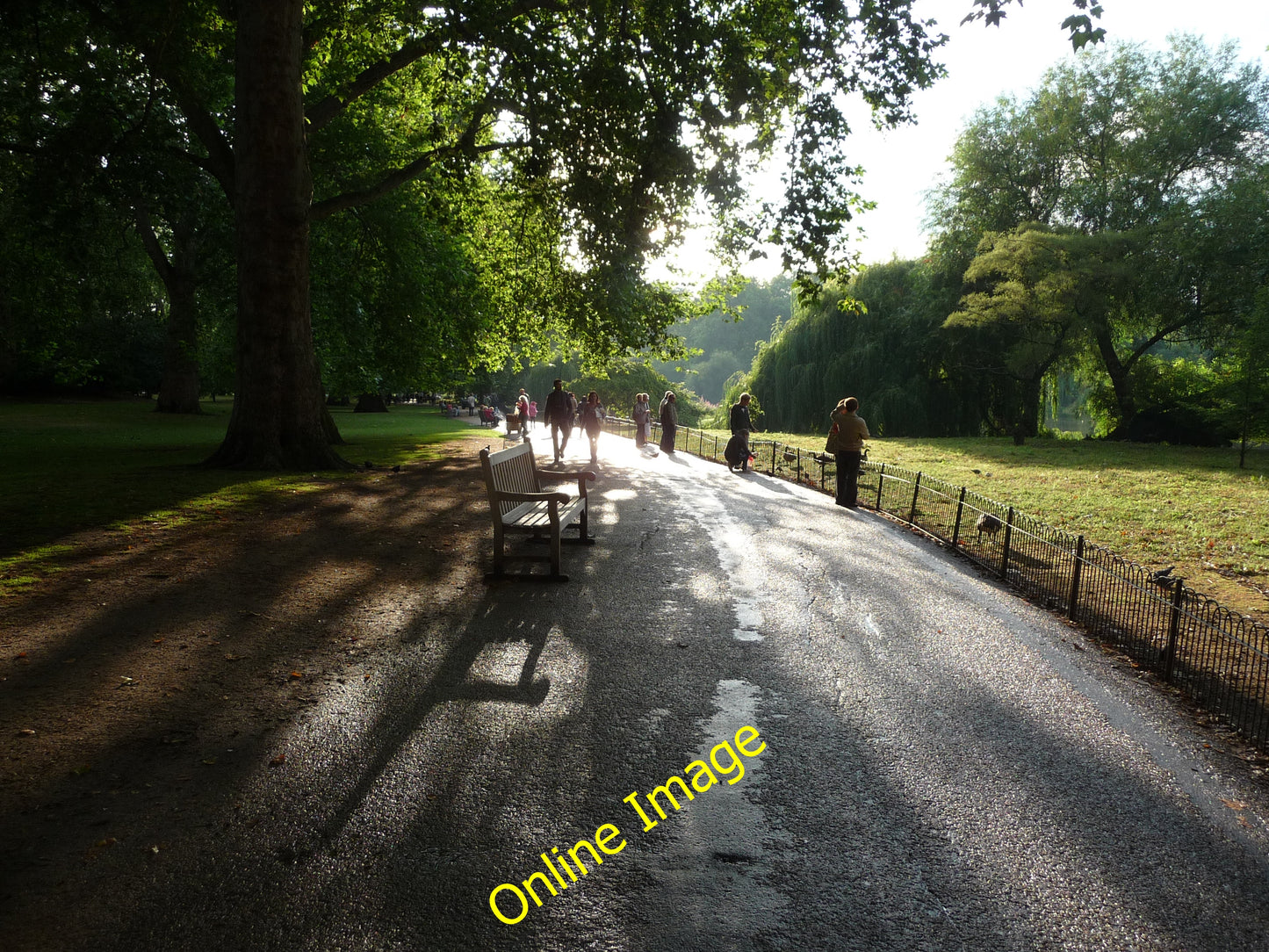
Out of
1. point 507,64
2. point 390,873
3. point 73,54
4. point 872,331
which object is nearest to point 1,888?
point 390,873

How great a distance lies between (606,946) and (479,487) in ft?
38.0

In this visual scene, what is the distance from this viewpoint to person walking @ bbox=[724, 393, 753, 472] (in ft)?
59.2

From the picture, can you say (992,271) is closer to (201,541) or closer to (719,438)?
(719,438)

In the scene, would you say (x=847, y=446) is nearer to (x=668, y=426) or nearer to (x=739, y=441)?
(x=739, y=441)

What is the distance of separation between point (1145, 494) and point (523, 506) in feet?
45.4

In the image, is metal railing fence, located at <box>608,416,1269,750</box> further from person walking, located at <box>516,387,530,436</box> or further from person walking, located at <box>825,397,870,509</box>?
person walking, located at <box>516,387,530,436</box>

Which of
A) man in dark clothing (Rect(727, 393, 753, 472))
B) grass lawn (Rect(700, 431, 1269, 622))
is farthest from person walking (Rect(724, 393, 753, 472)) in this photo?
grass lawn (Rect(700, 431, 1269, 622))

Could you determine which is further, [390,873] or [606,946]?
[390,873]

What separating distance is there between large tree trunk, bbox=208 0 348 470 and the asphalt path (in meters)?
9.35

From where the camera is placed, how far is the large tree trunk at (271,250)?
505 inches

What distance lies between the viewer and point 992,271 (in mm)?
33531

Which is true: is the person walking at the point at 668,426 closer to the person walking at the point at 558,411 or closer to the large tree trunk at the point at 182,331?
the person walking at the point at 558,411

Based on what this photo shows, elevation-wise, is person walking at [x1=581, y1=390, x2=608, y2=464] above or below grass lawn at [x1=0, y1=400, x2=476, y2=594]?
above

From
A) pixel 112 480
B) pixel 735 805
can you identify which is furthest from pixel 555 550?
pixel 112 480
